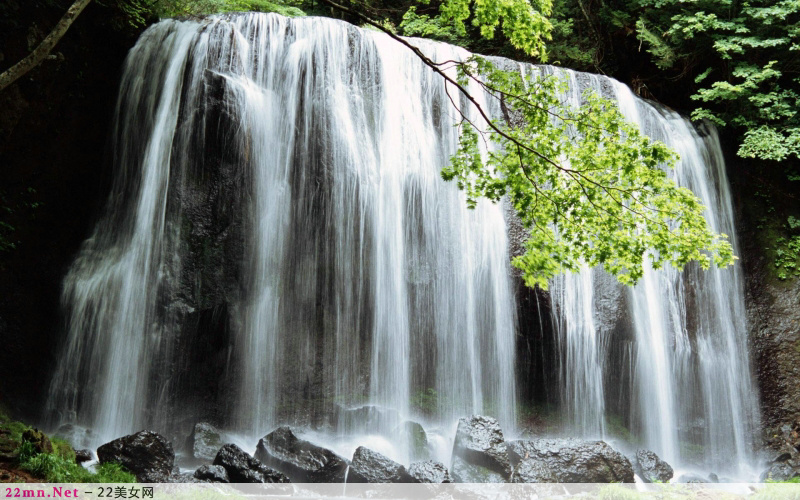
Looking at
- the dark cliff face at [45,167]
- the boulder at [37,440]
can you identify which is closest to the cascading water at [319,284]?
the dark cliff face at [45,167]

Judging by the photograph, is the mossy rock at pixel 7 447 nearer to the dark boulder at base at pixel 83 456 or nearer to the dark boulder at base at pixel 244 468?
the dark boulder at base at pixel 83 456

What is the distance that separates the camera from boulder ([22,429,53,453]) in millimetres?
5956

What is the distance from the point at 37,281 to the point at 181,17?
19.2 ft

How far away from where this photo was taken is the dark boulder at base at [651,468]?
9234 millimetres

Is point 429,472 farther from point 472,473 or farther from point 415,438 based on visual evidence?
point 415,438

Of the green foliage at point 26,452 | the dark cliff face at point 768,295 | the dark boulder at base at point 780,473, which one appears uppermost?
the dark cliff face at point 768,295

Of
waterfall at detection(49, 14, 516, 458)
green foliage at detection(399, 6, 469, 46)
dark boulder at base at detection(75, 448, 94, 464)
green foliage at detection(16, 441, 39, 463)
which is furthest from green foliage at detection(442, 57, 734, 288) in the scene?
green foliage at detection(399, 6, 469, 46)

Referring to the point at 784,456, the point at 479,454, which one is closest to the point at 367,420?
the point at 479,454

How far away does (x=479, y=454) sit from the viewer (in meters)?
8.30

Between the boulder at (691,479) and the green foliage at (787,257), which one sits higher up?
the green foliage at (787,257)

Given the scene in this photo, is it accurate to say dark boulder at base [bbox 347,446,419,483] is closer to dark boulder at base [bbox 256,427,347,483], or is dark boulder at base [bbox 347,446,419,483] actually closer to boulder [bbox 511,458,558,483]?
dark boulder at base [bbox 256,427,347,483]

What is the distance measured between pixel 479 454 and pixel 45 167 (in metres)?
9.12

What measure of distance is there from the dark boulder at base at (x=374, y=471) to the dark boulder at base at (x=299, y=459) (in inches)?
9.9

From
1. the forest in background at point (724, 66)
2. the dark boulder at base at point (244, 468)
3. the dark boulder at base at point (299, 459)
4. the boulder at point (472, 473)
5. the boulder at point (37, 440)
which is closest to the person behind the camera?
the boulder at point (37, 440)
